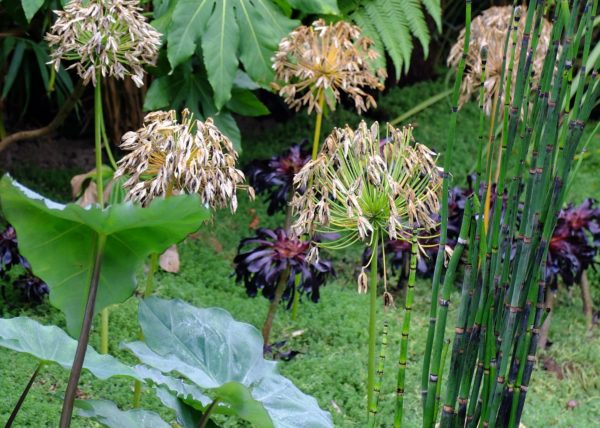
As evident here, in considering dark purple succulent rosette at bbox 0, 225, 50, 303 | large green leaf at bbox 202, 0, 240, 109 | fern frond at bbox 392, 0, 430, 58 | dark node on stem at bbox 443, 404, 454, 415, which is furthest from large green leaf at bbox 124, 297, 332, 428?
fern frond at bbox 392, 0, 430, 58

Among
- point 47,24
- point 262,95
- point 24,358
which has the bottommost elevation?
point 24,358

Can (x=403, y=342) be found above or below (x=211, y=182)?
below

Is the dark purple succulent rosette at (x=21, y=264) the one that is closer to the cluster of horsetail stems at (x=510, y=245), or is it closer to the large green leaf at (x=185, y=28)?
the large green leaf at (x=185, y=28)

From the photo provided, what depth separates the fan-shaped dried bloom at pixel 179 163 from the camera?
1.53 meters

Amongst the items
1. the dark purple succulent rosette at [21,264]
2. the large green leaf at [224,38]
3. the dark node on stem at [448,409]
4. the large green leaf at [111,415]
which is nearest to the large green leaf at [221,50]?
the large green leaf at [224,38]

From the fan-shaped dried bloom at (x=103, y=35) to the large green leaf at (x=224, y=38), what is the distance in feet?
2.14

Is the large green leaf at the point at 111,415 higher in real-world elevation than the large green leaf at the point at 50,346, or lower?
lower

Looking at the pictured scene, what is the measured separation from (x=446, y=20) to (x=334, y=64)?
2.85 meters

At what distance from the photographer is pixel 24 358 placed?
216cm

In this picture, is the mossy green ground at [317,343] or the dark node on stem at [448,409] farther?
the mossy green ground at [317,343]

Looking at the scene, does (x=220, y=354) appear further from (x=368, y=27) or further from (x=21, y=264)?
(x=368, y=27)

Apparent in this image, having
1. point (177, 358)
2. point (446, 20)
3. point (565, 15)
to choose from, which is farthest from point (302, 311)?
point (446, 20)

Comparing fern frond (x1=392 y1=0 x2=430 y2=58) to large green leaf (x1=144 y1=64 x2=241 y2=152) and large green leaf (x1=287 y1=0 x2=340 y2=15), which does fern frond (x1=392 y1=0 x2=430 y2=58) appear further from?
large green leaf (x1=144 y1=64 x2=241 y2=152)

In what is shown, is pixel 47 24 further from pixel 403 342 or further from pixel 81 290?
pixel 403 342
